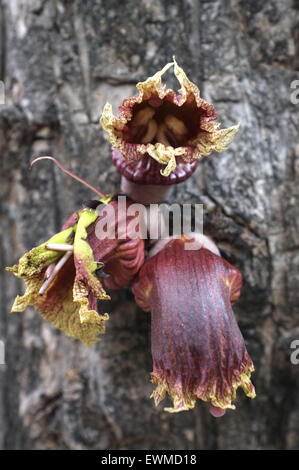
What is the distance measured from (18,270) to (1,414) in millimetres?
699

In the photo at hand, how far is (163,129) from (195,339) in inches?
12.9

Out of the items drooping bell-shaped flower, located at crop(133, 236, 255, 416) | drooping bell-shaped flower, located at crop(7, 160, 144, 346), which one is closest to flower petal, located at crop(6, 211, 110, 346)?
drooping bell-shaped flower, located at crop(7, 160, 144, 346)

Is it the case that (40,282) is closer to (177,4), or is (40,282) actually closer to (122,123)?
(122,123)

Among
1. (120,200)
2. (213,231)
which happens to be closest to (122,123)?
(120,200)

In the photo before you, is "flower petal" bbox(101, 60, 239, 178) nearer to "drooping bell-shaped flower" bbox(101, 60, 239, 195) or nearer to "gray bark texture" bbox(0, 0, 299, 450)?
"drooping bell-shaped flower" bbox(101, 60, 239, 195)

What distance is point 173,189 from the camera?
0.87 m

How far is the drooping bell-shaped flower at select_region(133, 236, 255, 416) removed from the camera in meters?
0.63

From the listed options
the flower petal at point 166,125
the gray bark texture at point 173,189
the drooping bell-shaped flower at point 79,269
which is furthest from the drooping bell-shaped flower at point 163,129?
the gray bark texture at point 173,189

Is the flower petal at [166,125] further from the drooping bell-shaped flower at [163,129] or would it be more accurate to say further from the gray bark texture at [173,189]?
the gray bark texture at [173,189]

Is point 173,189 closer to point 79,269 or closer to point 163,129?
point 163,129

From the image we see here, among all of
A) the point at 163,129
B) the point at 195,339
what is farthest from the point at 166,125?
the point at 195,339

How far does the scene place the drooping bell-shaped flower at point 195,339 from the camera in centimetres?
63

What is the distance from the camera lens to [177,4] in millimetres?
869
